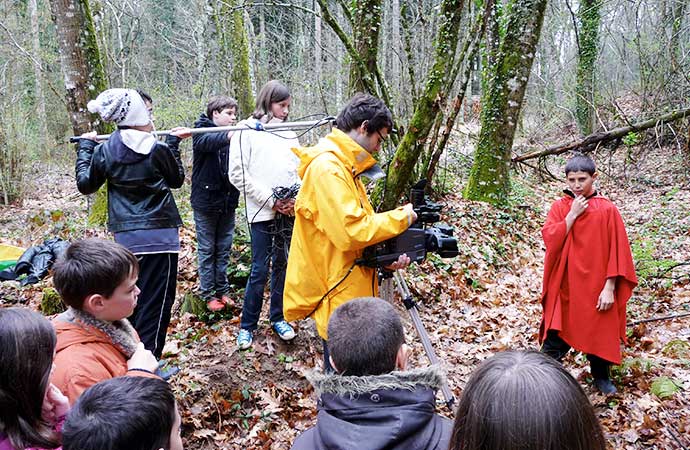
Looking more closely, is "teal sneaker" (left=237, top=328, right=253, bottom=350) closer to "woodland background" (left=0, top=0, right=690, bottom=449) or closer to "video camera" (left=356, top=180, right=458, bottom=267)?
"woodland background" (left=0, top=0, right=690, bottom=449)

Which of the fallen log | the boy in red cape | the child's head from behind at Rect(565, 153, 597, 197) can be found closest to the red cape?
the boy in red cape

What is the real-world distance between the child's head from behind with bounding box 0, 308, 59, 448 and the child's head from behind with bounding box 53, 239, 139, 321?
456 millimetres

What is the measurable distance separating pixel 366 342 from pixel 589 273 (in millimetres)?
2702

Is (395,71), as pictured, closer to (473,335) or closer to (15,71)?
(473,335)

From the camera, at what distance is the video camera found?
9.66ft

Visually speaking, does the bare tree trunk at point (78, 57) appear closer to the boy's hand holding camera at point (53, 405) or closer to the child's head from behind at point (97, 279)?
the child's head from behind at point (97, 279)

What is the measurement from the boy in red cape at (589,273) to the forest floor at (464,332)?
50cm

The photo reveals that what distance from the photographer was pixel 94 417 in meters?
1.46

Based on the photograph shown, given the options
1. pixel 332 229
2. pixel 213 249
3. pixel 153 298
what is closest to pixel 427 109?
pixel 213 249

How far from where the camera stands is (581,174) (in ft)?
12.4

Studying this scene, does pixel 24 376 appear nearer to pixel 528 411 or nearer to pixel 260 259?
pixel 528 411

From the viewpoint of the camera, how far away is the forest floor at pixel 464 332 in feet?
12.2

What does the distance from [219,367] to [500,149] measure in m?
6.88

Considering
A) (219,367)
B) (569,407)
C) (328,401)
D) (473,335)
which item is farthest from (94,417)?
(473,335)
